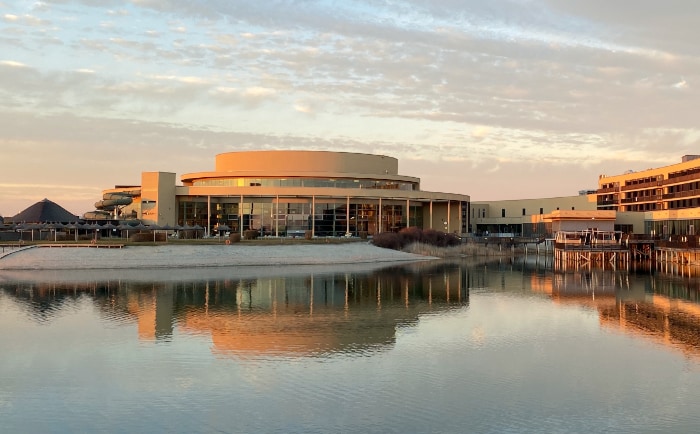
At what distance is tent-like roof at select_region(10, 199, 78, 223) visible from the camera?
62.2m

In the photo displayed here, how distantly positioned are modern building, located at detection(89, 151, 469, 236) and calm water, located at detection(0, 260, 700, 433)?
5102cm

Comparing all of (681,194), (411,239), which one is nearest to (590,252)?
(411,239)

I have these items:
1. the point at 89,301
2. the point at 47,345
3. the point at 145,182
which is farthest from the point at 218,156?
the point at 47,345

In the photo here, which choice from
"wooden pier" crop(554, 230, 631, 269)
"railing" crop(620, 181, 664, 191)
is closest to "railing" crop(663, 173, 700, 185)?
"railing" crop(620, 181, 664, 191)

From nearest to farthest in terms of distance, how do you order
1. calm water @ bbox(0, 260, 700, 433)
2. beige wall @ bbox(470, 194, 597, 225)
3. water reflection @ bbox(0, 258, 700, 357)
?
1. calm water @ bbox(0, 260, 700, 433)
2. water reflection @ bbox(0, 258, 700, 357)
3. beige wall @ bbox(470, 194, 597, 225)

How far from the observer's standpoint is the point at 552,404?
14.4 meters

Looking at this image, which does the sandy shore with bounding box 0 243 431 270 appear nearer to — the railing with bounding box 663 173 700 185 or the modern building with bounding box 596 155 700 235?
the modern building with bounding box 596 155 700 235

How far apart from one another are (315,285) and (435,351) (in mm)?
20115

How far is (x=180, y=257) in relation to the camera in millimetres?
53844

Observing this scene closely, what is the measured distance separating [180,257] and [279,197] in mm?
34787

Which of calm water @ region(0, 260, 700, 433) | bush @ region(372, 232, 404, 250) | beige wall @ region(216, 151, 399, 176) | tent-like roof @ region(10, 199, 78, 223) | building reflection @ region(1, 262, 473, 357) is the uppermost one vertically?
beige wall @ region(216, 151, 399, 176)

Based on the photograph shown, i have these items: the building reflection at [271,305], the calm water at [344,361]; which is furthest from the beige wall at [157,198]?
the calm water at [344,361]

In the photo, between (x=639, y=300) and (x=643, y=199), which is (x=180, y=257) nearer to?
(x=639, y=300)

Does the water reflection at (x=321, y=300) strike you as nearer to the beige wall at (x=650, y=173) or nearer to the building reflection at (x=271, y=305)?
the building reflection at (x=271, y=305)
